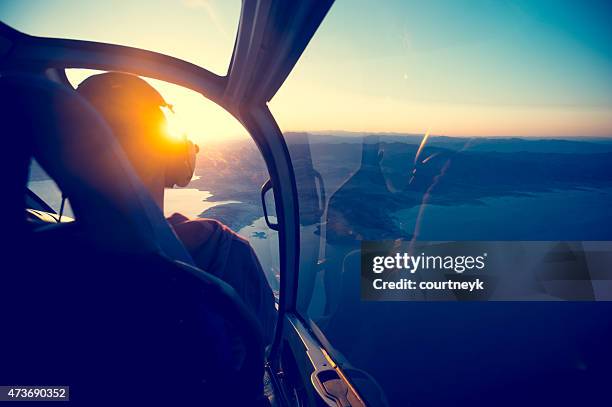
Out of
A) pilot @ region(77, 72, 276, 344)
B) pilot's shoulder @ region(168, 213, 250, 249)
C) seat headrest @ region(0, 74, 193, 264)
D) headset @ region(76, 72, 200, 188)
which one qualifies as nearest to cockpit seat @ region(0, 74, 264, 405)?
seat headrest @ region(0, 74, 193, 264)

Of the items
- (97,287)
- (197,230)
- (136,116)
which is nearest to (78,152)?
(97,287)

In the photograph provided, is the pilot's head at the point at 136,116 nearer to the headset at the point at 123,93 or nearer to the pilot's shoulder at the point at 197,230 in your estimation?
the headset at the point at 123,93

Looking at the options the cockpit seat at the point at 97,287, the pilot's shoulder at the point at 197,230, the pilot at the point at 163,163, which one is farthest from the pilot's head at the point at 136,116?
the cockpit seat at the point at 97,287

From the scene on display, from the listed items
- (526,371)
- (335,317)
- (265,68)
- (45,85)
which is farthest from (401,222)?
(45,85)

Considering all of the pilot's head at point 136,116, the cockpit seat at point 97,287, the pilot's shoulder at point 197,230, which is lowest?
the cockpit seat at point 97,287

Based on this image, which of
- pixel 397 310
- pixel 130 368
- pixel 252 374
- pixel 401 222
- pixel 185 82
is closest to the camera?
pixel 130 368

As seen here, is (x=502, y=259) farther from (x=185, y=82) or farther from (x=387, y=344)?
(x=185, y=82)
